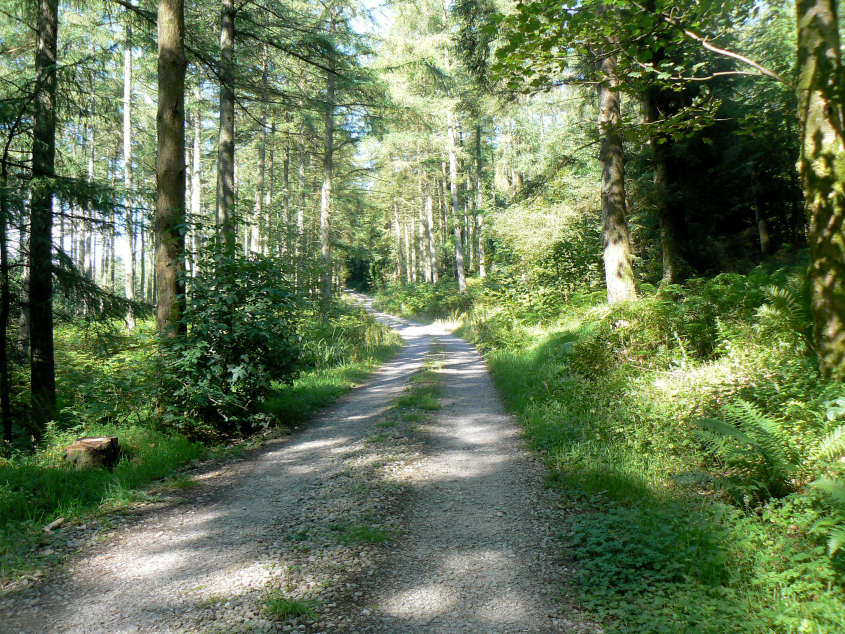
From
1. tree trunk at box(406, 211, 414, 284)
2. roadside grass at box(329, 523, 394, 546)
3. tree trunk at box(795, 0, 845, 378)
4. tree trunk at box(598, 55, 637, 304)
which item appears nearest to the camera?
roadside grass at box(329, 523, 394, 546)

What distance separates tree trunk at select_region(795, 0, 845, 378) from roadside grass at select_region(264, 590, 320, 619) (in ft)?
14.5

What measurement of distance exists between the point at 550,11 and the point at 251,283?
505 cm

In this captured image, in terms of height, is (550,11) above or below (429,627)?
above

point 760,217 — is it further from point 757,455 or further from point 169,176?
point 169,176

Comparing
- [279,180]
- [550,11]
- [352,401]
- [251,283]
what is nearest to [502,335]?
[352,401]

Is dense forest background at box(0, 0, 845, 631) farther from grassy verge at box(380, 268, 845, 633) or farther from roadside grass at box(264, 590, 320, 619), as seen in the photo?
roadside grass at box(264, 590, 320, 619)

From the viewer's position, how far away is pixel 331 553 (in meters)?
3.48

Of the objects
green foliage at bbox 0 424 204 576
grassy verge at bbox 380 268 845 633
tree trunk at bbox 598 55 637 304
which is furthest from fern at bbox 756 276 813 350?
green foliage at bbox 0 424 204 576

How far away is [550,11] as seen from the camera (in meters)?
4.74

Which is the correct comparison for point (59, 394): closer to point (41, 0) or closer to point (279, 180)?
point (41, 0)

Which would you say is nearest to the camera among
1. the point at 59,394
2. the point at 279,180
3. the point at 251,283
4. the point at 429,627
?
the point at 429,627

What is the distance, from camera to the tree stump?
15.9 feet

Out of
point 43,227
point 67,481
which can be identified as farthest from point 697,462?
point 43,227

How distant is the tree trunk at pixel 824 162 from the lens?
148 inches
